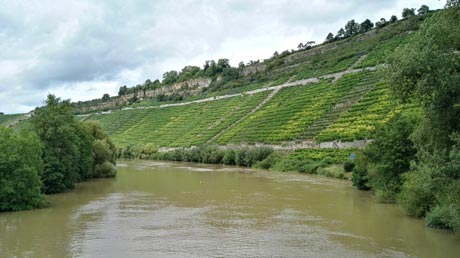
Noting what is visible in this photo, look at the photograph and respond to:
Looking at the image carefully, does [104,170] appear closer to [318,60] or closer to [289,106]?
[289,106]

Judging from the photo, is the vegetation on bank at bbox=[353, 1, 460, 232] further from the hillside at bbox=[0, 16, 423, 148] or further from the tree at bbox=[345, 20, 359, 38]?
the tree at bbox=[345, 20, 359, 38]

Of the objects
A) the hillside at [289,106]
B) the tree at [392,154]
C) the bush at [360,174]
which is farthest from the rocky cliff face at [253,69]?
the tree at [392,154]

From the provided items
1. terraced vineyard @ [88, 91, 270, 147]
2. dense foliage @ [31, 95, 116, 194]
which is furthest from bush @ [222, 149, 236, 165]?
dense foliage @ [31, 95, 116, 194]

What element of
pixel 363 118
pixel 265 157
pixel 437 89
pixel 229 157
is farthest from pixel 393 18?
pixel 437 89

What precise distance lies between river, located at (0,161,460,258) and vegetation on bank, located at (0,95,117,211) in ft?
5.07

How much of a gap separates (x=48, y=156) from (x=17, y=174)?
9.93m

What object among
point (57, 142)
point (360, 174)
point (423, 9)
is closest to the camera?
point (360, 174)

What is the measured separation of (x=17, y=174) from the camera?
3192 cm

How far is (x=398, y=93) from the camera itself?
64.8 feet

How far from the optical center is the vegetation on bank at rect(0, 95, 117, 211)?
3195 centimetres

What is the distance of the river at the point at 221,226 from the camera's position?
21750 mm

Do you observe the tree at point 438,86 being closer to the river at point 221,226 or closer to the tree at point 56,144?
the river at point 221,226

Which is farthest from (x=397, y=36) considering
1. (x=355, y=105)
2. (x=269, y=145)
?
(x=269, y=145)

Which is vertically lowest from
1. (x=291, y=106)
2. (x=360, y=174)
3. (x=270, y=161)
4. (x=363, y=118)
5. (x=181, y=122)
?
(x=360, y=174)
